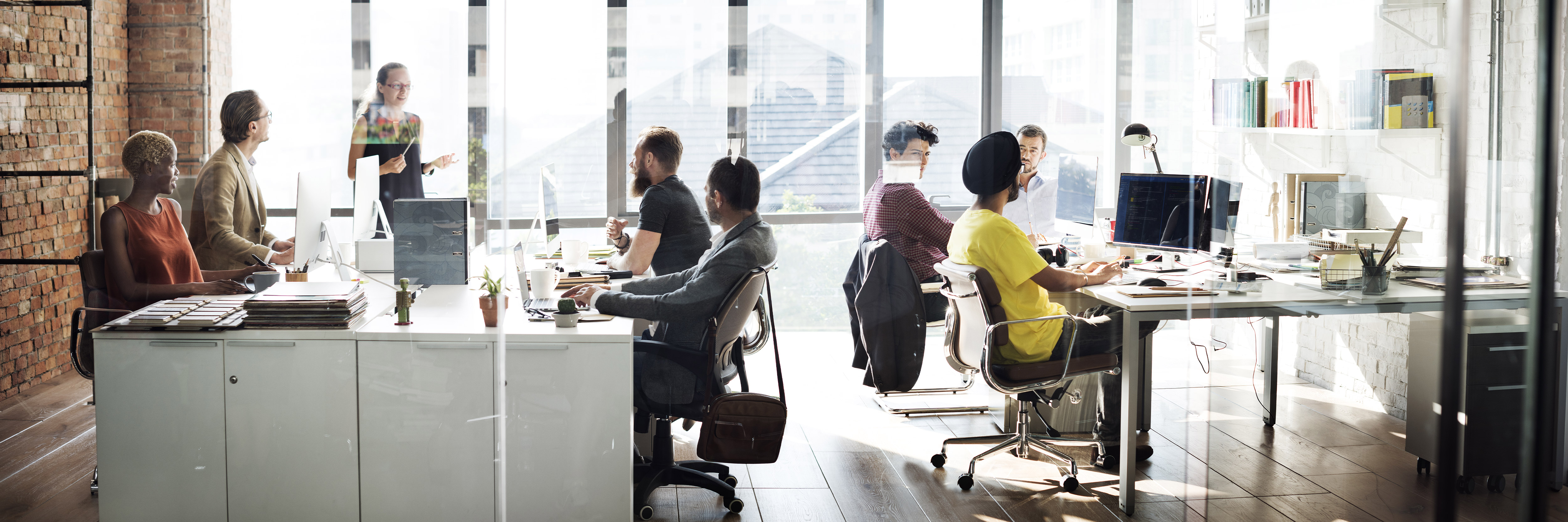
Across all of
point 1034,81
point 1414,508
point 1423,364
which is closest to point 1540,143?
point 1423,364

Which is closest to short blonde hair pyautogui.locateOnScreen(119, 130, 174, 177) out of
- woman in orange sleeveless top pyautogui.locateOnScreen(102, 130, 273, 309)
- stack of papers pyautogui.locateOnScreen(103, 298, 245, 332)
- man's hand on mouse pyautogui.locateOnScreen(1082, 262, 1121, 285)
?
woman in orange sleeveless top pyautogui.locateOnScreen(102, 130, 273, 309)

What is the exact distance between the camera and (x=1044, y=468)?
3361mm

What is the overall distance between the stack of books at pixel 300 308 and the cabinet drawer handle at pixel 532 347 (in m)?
0.41

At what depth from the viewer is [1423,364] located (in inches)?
86.9

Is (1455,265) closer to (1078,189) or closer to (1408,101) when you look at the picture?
(1408,101)

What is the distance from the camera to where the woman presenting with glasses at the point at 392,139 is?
8.16 feet

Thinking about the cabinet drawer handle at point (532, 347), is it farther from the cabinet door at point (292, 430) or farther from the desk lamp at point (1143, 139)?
the desk lamp at point (1143, 139)

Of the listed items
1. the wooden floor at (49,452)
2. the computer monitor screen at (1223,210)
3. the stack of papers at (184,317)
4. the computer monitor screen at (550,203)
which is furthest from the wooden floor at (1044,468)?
the computer monitor screen at (550,203)

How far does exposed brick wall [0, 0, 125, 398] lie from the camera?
2.47 meters

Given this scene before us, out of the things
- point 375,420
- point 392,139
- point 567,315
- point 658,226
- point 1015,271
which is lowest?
point 375,420

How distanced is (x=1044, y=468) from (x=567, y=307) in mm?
1800

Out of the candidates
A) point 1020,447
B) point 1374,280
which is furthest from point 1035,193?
point 1374,280

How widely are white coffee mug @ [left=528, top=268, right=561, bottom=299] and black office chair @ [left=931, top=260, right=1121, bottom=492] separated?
1.27 metres

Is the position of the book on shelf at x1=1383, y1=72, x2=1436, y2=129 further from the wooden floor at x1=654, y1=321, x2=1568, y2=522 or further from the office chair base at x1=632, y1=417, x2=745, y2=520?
the office chair base at x1=632, y1=417, x2=745, y2=520
